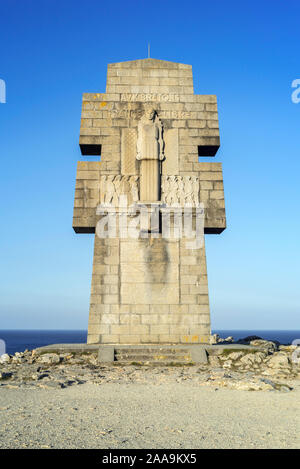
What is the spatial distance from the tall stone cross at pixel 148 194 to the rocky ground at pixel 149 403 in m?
2.26

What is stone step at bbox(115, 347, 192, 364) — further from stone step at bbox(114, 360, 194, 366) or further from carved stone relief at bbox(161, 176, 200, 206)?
carved stone relief at bbox(161, 176, 200, 206)

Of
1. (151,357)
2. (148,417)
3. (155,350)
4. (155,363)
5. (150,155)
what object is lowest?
(148,417)

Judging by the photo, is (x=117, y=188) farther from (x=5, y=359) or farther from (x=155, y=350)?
(x=5, y=359)

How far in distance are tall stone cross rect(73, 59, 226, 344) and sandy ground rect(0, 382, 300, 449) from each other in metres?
5.06

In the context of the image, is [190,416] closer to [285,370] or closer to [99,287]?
[285,370]

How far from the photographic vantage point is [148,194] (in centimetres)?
1414

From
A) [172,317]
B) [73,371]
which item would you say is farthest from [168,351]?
[73,371]

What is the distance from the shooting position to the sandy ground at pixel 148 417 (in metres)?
4.74

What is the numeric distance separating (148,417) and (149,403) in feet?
3.06

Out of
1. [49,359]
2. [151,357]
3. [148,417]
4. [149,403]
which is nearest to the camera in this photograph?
[148,417]

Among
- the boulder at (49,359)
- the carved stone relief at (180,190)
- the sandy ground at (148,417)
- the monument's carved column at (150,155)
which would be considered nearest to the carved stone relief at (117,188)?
the monument's carved column at (150,155)

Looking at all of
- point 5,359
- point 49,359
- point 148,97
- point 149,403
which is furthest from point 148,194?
point 149,403

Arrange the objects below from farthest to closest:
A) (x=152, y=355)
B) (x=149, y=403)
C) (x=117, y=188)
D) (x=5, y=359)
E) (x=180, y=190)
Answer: (x=180, y=190)
(x=117, y=188)
(x=5, y=359)
(x=152, y=355)
(x=149, y=403)
